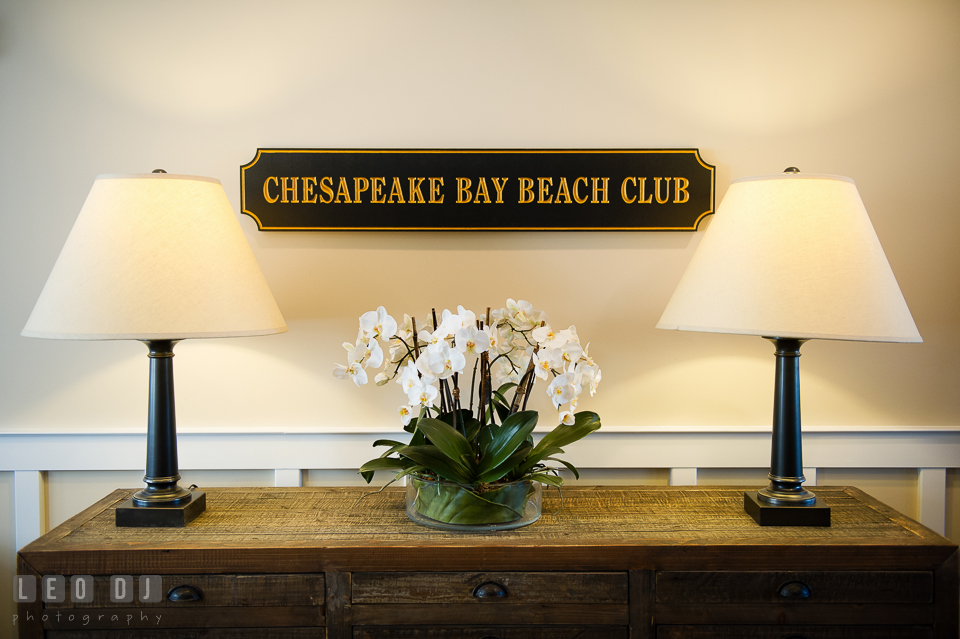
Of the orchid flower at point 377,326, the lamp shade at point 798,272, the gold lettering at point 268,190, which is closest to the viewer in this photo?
the lamp shade at point 798,272

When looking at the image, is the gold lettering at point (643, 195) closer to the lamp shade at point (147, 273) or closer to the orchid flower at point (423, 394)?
the orchid flower at point (423, 394)

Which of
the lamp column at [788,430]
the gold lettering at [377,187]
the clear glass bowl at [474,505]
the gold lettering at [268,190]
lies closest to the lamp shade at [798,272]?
the lamp column at [788,430]

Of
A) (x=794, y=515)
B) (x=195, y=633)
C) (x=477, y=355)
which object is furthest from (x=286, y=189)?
(x=794, y=515)

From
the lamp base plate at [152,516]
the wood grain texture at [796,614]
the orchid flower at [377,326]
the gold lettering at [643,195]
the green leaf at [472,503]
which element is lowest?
the wood grain texture at [796,614]

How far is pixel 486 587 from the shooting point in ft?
3.71

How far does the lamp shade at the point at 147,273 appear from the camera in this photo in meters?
1.11

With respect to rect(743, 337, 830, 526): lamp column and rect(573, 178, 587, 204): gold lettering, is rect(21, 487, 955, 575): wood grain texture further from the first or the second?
rect(573, 178, 587, 204): gold lettering

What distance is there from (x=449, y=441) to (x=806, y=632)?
2.61 ft

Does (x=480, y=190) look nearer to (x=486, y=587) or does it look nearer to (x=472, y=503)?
(x=472, y=503)

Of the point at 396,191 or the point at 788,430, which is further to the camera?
the point at 396,191

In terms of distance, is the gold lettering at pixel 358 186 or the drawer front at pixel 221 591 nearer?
the drawer front at pixel 221 591

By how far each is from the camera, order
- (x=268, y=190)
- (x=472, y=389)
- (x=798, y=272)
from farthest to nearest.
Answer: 1. (x=268, y=190)
2. (x=472, y=389)
3. (x=798, y=272)

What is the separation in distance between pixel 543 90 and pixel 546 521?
3.62ft

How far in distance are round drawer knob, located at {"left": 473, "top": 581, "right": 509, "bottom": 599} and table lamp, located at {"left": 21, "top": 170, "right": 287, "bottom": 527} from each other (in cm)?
64
